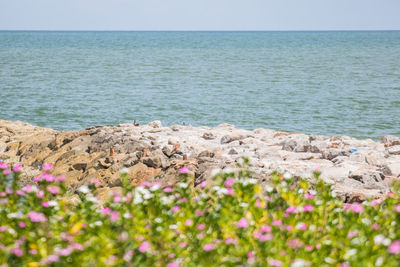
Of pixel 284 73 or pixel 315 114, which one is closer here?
pixel 315 114

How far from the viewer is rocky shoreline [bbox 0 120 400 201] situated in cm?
801

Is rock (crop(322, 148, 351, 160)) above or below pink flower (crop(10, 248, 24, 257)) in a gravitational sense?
below

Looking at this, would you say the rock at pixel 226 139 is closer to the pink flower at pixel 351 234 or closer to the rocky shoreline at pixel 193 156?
the rocky shoreline at pixel 193 156

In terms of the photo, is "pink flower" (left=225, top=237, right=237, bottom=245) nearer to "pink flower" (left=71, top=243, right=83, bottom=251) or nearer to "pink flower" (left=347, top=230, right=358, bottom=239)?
"pink flower" (left=347, top=230, right=358, bottom=239)

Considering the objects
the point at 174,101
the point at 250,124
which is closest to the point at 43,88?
the point at 174,101

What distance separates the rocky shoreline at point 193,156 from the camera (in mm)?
8008

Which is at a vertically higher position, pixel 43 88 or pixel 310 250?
pixel 310 250

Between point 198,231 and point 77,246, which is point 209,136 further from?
point 77,246

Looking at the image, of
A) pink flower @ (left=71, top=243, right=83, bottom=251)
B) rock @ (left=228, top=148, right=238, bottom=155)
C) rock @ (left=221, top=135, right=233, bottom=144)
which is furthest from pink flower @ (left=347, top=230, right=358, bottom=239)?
rock @ (left=221, top=135, right=233, bottom=144)

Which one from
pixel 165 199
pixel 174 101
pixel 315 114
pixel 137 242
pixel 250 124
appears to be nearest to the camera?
pixel 137 242

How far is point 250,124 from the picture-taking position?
17797 millimetres

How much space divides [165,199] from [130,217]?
54cm

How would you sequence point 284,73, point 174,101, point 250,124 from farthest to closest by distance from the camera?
point 284,73 < point 174,101 < point 250,124

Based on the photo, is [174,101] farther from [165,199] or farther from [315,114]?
[165,199]
